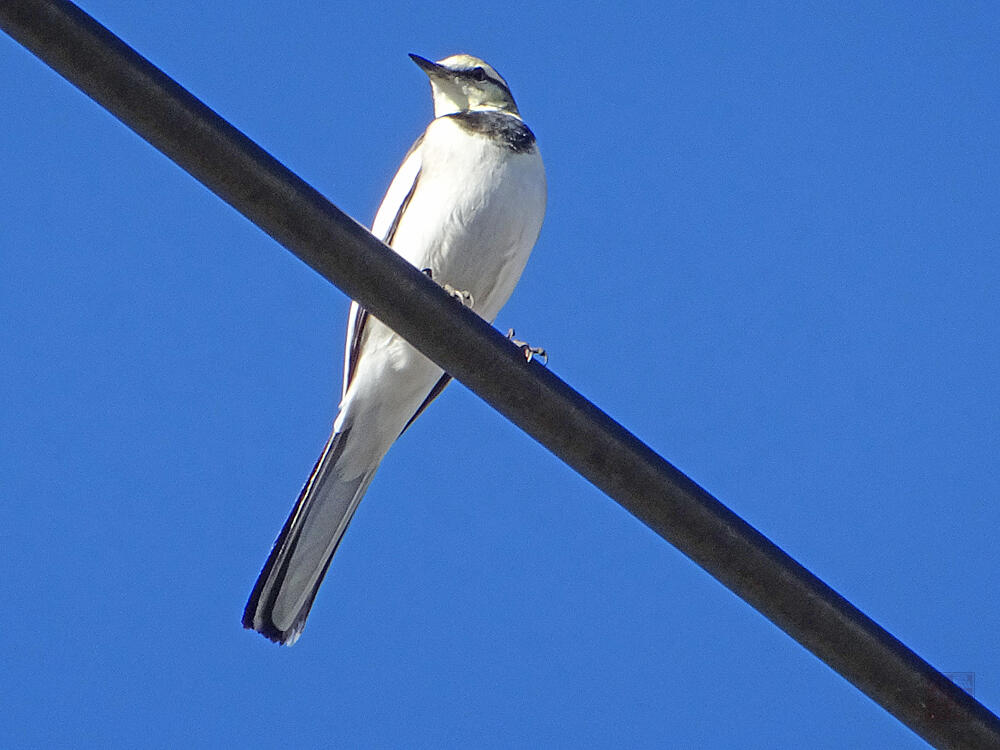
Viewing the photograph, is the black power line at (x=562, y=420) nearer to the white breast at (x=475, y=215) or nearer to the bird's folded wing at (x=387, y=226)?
the white breast at (x=475, y=215)

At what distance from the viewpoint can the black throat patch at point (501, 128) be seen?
3961mm

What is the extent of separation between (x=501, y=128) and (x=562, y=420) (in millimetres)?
2292

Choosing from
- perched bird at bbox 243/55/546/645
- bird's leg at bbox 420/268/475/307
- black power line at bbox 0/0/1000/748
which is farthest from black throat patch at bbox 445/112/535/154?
black power line at bbox 0/0/1000/748

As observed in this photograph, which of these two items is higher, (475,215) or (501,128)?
(501,128)

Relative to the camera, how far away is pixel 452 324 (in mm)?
1928

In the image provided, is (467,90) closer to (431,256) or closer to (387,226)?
(387,226)

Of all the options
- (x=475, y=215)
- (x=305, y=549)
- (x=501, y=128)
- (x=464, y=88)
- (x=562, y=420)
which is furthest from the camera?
(x=464, y=88)

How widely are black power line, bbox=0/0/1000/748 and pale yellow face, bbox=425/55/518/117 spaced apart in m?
2.63

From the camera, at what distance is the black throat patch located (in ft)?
13.0

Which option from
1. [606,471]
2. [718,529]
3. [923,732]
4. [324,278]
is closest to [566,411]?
[606,471]

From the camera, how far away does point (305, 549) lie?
3447 millimetres

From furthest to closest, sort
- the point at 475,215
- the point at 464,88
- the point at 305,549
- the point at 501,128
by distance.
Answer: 1. the point at 464,88
2. the point at 501,128
3. the point at 475,215
4. the point at 305,549

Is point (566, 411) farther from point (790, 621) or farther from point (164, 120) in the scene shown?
point (164, 120)

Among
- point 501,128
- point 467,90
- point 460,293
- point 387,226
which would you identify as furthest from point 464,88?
point 460,293
